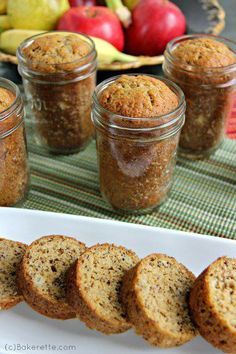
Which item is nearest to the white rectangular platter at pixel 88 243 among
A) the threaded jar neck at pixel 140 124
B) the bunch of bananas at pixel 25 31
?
the threaded jar neck at pixel 140 124

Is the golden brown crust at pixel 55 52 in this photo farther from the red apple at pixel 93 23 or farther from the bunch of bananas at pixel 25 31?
the red apple at pixel 93 23

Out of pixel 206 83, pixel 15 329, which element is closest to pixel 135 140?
pixel 206 83

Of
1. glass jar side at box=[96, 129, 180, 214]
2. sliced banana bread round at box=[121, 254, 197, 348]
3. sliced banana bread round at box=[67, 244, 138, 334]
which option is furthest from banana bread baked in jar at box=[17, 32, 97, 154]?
sliced banana bread round at box=[121, 254, 197, 348]

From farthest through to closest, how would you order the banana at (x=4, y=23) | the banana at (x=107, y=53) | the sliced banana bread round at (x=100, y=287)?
1. the banana at (x=4, y=23)
2. the banana at (x=107, y=53)
3. the sliced banana bread round at (x=100, y=287)

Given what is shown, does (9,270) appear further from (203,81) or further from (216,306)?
(203,81)

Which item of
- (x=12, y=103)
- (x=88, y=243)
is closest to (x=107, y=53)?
(x=12, y=103)

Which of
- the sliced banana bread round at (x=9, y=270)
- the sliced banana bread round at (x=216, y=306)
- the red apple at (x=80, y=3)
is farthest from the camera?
the red apple at (x=80, y=3)

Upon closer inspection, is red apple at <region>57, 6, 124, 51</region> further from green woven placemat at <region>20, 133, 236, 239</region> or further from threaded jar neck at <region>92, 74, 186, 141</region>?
threaded jar neck at <region>92, 74, 186, 141</region>
